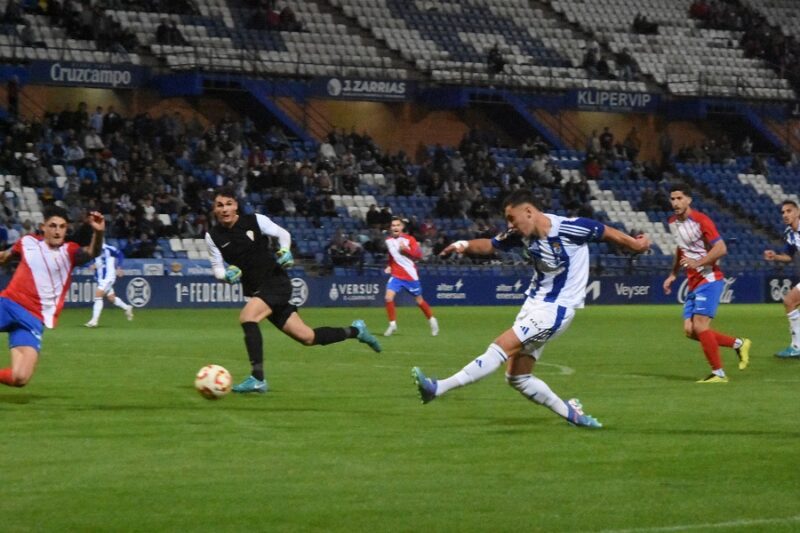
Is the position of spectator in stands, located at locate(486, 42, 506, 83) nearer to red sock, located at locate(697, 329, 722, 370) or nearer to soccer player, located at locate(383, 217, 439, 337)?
soccer player, located at locate(383, 217, 439, 337)

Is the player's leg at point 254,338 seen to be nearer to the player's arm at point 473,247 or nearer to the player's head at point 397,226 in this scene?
the player's arm at point 473,247

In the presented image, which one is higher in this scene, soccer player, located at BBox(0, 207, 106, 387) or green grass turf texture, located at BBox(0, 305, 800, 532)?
soccer player, located at BBox(0, 207, 106, 387)

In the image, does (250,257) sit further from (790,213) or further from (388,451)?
(790,213)

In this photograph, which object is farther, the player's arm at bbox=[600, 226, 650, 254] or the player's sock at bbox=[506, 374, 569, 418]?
the player's sock at bbox=[506, 374, 569, 418]

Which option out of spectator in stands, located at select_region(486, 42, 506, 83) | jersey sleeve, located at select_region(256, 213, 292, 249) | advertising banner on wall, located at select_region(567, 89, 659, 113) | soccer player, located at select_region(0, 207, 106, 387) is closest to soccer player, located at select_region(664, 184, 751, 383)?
jersey sleeve, located at select_region(256, 213, 292, 249)

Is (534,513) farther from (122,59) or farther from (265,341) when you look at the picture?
(122,59)

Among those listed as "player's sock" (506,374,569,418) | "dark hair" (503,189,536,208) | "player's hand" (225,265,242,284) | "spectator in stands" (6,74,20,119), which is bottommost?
"player's sock" (506,374,569,418)

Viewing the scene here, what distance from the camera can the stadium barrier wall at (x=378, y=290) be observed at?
1431 inches

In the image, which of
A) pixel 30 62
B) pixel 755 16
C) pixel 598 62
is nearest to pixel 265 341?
pixel 30 62

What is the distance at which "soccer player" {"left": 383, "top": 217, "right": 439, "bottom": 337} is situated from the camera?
88.1ft

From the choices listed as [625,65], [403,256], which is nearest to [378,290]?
[403,256]

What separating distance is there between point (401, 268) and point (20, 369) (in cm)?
1524

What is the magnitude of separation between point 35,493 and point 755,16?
184ft

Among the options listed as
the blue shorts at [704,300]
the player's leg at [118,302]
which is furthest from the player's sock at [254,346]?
the player's leg at [118,302]
